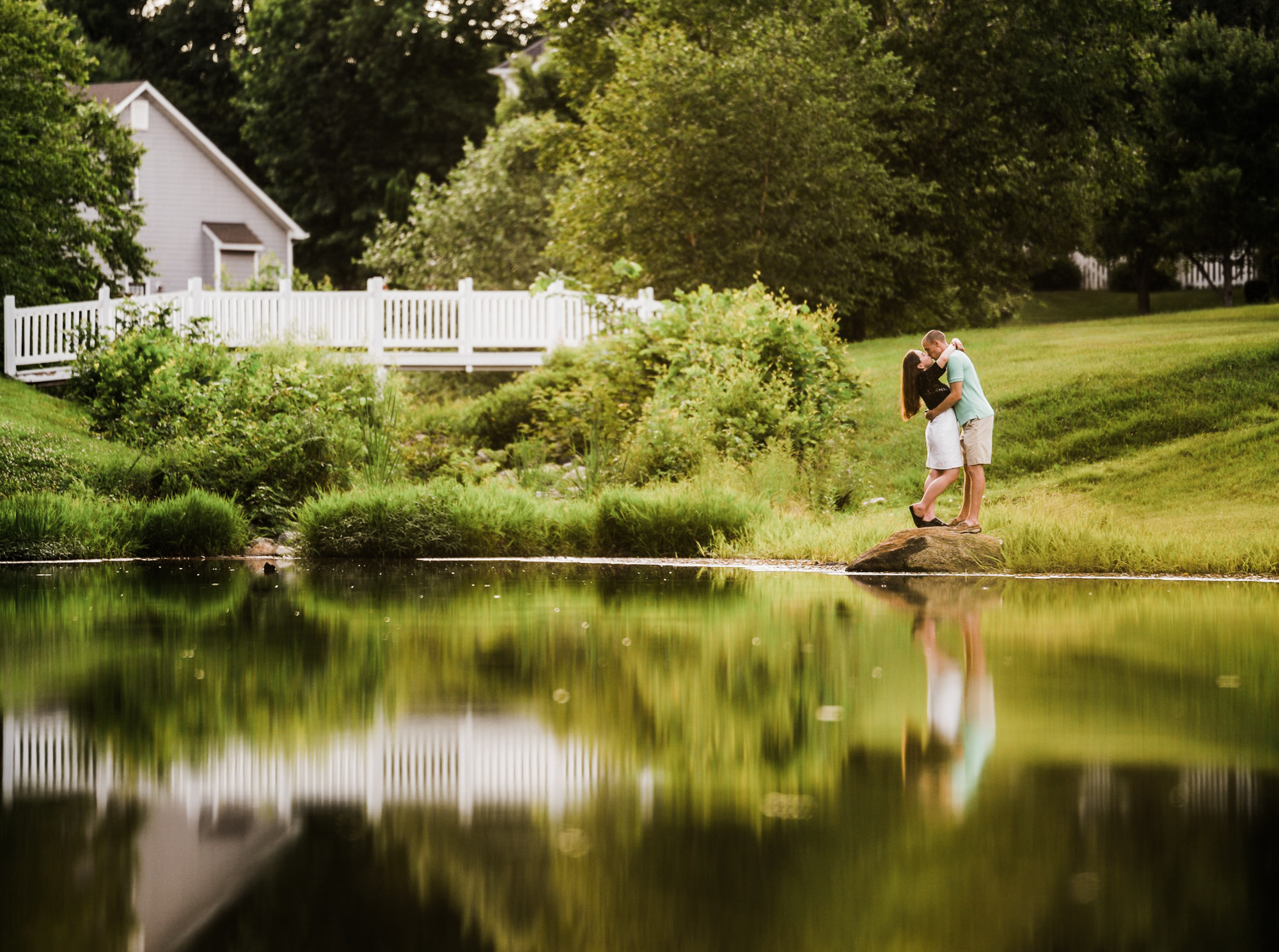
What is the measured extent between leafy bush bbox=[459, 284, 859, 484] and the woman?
441cm

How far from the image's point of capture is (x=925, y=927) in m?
3.89

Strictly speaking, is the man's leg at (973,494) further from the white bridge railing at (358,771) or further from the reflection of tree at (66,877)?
the reflection of tree at (66,877)

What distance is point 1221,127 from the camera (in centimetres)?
4006

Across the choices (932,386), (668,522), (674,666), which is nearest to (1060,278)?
(668,522)

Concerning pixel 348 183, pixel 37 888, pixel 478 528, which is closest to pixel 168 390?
pixel 478 528

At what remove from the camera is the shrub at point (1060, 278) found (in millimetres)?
53312

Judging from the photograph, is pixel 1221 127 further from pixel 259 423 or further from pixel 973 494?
pixel 259 423

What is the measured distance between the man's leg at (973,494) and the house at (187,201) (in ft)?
117

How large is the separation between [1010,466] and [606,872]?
58.1ft

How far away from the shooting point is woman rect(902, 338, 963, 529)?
1377 centimetres

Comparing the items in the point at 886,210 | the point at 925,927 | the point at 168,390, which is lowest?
the point at 925,927

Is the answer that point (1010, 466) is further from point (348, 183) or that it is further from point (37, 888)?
point (348, 183)

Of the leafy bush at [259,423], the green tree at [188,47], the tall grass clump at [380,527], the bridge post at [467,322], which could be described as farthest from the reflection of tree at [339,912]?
the green tree at [188,47]

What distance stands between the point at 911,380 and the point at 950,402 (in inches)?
15.8
